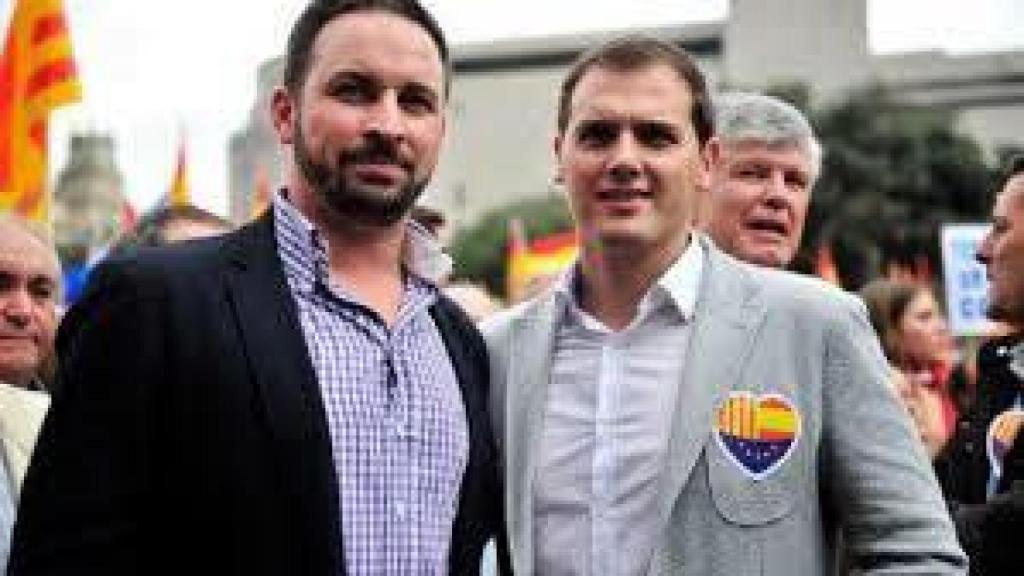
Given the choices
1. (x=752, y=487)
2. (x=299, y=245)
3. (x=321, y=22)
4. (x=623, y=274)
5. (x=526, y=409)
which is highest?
(x=321, y=22)

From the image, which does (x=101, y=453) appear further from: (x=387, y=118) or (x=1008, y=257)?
(x=1008, y=257)

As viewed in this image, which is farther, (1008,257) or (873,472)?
(1008,257)

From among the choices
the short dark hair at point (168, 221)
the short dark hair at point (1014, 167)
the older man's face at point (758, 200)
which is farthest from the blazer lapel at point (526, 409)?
the short dark hair at point (168, 221)

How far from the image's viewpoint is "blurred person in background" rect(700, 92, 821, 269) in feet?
14.1

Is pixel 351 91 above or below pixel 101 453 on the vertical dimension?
above

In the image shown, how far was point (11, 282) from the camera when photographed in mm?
4410

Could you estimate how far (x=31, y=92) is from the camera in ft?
24.8

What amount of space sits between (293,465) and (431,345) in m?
0.44

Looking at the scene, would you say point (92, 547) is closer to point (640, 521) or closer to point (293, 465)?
point (293, 465)

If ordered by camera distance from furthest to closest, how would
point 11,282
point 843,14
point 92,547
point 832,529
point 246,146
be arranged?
point 246,146 → point 843,14 → point 11,282 → point 832,529 → point 92,547

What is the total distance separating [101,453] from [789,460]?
1.13 meters

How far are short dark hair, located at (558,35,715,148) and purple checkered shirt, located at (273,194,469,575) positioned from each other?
595 millimetres

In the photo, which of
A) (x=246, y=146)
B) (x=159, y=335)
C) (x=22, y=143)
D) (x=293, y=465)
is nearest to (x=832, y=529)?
(x=293, y=465)

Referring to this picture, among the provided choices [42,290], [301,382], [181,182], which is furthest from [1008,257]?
[181,182]
